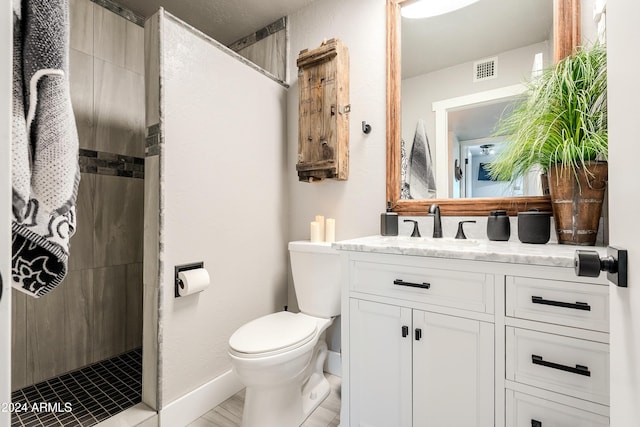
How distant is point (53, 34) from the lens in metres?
0.63

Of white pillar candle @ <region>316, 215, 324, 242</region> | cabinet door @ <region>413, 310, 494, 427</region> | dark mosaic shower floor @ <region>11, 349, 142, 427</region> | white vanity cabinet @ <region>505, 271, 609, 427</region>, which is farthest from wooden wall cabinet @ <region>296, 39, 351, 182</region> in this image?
dark mosaic shower floor @ <region>11, 349, 142, 427</region>

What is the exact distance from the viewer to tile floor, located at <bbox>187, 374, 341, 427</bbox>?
58.6 inches

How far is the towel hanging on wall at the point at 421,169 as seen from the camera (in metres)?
1.67

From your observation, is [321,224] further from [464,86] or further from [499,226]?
[464,86]

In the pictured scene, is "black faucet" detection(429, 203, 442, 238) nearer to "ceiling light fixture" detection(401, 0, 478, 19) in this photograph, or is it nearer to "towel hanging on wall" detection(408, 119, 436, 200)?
"towel hanging on wall" detection(408, 119, 436, 200)

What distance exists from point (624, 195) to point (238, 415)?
1765mm

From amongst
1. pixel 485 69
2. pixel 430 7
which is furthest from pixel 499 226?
pixel 430 7

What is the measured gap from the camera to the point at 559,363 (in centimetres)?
90

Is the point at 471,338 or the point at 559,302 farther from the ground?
the point at 559,302

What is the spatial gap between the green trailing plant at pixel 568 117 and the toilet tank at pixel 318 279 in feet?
3.28

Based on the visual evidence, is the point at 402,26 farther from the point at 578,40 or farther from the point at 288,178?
the point at 288,178

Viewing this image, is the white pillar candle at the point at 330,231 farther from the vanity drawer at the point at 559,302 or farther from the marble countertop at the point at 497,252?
the vanity drawer at the point at 559,302

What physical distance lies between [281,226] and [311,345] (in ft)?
3.04

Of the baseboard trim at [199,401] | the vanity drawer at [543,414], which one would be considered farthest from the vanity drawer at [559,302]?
the baseboard trim at [199,401]
